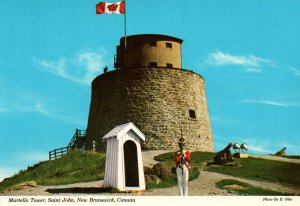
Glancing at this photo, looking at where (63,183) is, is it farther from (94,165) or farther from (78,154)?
(78,154)

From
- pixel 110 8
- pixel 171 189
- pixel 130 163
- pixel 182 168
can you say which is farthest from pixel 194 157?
pixel 182 168

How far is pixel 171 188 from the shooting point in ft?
65.8

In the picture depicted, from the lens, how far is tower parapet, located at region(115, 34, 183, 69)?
39.7m

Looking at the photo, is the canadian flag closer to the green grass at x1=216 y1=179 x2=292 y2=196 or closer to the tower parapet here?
the tower parapet

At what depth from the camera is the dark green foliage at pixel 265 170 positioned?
24367mm

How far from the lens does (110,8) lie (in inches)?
1297

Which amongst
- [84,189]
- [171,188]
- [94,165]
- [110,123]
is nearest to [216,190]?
[171,188]

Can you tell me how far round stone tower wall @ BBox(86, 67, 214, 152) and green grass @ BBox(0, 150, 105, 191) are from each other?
4.50 metres

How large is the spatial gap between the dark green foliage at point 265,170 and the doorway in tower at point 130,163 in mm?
6325

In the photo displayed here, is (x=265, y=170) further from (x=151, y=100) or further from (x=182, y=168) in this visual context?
(x=151, y=100)

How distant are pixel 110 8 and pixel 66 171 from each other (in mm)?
11053

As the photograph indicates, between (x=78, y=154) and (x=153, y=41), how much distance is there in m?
11.4

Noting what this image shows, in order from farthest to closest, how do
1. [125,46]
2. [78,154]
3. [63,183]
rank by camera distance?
[125,46] → [78,154] → [63,183]

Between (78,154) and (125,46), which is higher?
(125,46)
